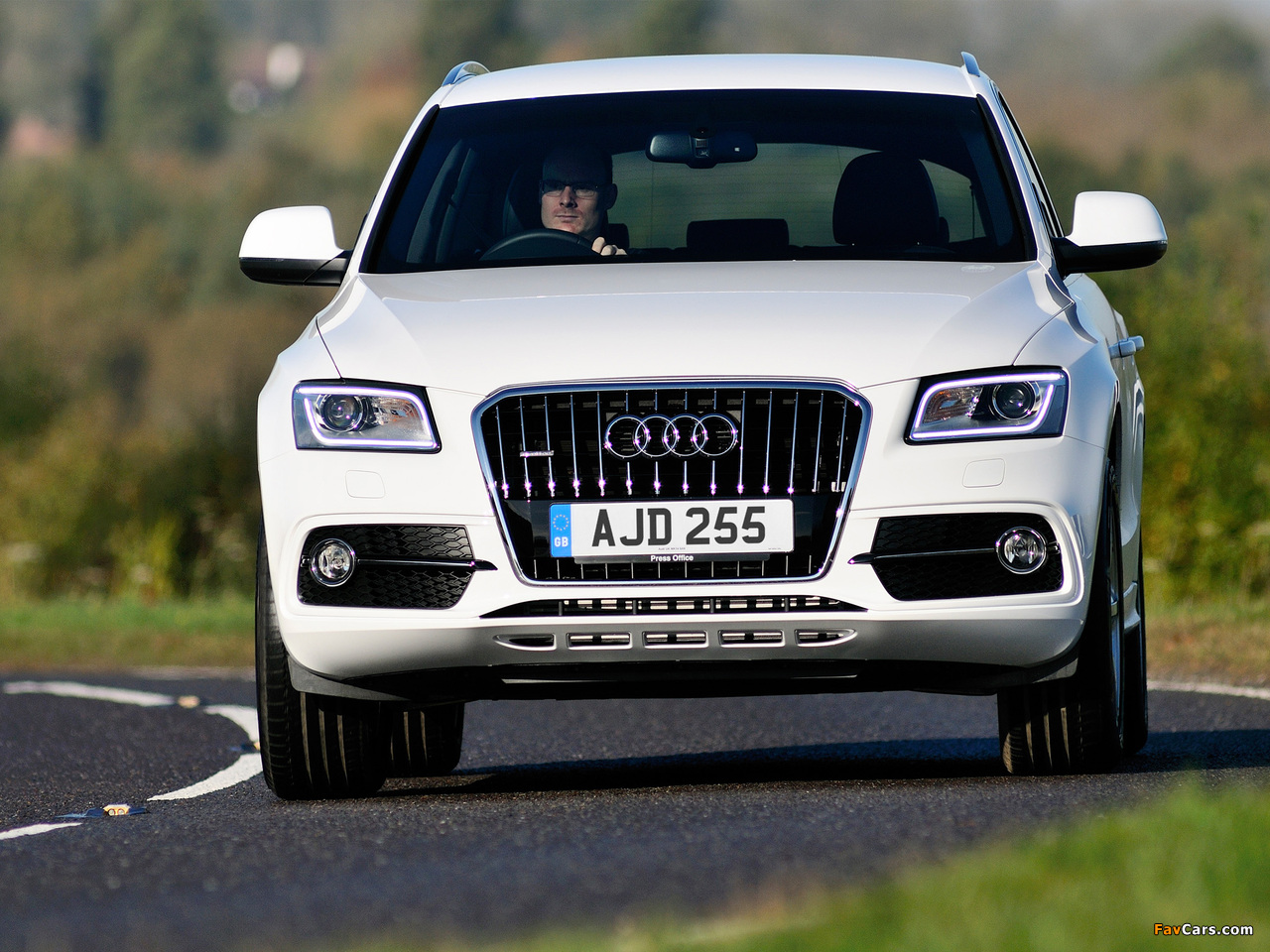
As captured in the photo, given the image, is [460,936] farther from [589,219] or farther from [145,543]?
[145,543]

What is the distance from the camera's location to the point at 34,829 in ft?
18.4

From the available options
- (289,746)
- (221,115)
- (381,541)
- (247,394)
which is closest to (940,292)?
(381,541)

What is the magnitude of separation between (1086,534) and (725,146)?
6.35 feet

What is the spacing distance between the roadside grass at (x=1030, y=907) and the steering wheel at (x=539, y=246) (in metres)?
2.88

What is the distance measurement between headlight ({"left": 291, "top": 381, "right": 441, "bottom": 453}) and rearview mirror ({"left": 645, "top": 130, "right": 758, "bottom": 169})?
5.43ft

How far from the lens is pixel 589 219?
22.1ft

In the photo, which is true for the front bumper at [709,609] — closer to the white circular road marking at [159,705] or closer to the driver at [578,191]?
the white circular road marking at [159,705]

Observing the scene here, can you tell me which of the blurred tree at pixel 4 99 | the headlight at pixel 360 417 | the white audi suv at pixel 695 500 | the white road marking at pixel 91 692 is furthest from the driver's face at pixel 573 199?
the blurred tree at pixel 4 99

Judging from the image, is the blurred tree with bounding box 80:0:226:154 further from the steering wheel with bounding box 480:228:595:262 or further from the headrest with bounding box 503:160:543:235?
the steering wheel with bounding box 480:228:595:262

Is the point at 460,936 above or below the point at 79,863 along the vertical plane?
above

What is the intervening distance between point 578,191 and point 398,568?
1717mm

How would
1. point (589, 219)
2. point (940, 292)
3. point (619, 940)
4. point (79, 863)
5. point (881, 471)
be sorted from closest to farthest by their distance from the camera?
point (619, 940) < point (79, 863) < point (881, 471) < point (940, 292) < point (589, 219)

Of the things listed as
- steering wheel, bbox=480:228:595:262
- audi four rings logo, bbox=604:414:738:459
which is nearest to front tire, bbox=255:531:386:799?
audi four rings logo, bbox=604:414:738:459

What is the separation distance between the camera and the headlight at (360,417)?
5.50 metres
